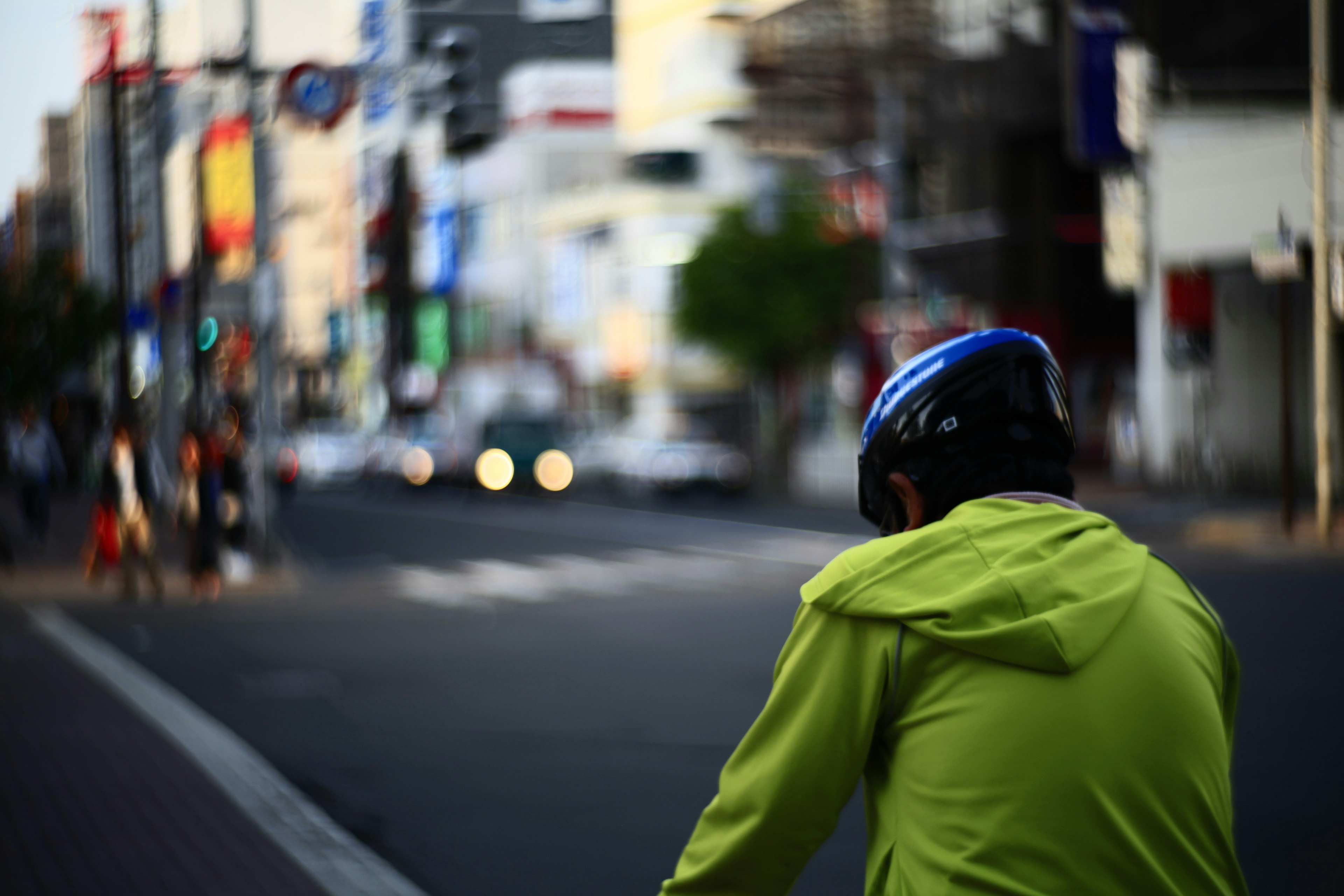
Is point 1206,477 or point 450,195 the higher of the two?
point 450,195

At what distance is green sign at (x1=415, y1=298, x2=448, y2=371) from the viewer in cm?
8356

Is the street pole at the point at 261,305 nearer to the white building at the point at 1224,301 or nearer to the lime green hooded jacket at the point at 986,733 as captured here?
the white building at the point at 1224,301

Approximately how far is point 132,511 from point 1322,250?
13491mm

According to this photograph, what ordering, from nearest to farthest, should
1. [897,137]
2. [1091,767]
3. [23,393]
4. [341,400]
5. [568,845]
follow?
[1091,767] < [568,845] < [897,137] < [23,393] < [341,400]

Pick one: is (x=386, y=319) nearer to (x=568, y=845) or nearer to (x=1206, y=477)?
(x=1206, y=477)

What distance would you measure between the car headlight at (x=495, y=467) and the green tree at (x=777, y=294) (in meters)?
5.38

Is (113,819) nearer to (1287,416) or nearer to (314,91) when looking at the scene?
(314,91)

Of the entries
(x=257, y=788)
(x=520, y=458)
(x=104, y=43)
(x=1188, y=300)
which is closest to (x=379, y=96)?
A: (x=104, y=43)

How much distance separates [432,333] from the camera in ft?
278

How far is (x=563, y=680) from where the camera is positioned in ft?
34.9

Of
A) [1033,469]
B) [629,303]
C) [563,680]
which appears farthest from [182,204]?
[1033,469]

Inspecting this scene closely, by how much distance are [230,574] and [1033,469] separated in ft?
56.9

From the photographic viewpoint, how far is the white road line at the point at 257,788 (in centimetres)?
585

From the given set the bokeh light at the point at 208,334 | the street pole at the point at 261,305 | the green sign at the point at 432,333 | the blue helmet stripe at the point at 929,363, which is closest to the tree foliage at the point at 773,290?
the bokeh light at the point at 208,334
